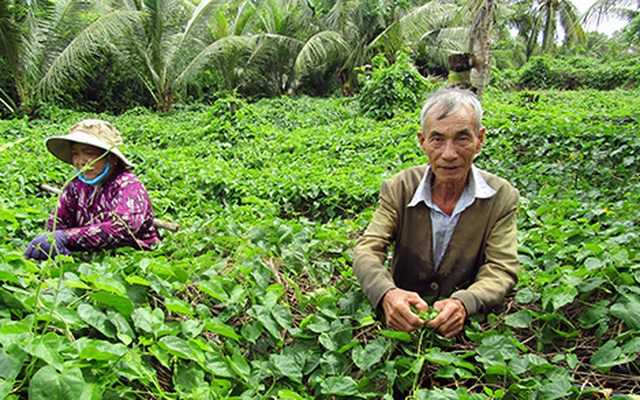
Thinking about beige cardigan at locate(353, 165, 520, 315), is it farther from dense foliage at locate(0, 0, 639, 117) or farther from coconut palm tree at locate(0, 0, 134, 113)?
coconut palm tree at locate(0, 0, 134, 113)

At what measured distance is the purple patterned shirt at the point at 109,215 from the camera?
2.57m

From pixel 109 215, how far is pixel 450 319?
2084 mm

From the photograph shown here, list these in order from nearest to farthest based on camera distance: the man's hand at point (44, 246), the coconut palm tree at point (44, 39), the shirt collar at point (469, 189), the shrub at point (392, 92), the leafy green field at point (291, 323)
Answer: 1. the leafy green field at point (291, 323)
2. the shirt collar at point (469, 189)
3. the man's hand at point (44, 246)
4. the shrub at point (392, 92)
5. the coconut palm tree at point (44, 39)

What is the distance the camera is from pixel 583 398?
1.50 m

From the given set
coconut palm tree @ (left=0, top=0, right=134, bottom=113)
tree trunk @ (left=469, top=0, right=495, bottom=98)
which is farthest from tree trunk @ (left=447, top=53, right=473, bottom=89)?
coconut palm tree @ (left=0, top=0, right=134, bottom=113)

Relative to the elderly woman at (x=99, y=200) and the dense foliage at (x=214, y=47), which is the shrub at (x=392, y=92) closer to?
the dense foliage at (x=214, y=47)

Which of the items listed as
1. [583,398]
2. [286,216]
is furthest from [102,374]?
[286,216]

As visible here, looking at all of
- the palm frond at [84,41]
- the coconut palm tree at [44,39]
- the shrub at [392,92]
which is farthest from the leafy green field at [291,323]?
the coconut palm tree at [44,39]

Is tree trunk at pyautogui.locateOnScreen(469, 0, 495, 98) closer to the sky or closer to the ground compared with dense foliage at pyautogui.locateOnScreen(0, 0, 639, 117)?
closer to the sky

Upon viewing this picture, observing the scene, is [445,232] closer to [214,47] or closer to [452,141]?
[452,141]

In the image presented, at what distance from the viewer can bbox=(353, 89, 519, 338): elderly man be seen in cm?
170

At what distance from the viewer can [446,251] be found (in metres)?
1.92

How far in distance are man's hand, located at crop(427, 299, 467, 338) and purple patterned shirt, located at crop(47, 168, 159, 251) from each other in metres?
1.76

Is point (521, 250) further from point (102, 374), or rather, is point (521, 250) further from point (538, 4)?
point (538, 4)
